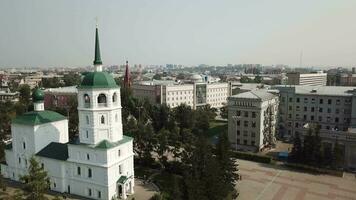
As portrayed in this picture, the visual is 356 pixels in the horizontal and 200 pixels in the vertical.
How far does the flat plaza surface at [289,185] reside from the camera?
36781mm

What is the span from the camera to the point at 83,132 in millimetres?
33688

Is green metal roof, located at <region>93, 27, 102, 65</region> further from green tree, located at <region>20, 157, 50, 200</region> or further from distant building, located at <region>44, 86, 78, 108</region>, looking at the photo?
distant building, located at <region>44, 86, 78, 108</region>

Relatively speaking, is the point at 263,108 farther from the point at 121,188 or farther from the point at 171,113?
the point at 121,188

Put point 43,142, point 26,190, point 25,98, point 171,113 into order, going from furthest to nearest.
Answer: point 25,98
point 171,113
point 43,142
point 26,190

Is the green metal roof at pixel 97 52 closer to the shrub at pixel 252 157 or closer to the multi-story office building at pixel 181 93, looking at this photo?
the shrub at pixel 252 157

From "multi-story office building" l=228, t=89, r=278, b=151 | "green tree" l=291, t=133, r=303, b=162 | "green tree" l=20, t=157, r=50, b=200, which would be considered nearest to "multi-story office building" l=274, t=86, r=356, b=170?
"multi-story office building" l=228, t=89, r=278, b=151

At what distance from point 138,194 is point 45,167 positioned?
11.7m

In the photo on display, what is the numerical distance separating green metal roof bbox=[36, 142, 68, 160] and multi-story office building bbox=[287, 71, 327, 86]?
109802 millimetres

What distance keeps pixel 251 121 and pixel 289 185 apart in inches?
644

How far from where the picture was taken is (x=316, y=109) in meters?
62.2

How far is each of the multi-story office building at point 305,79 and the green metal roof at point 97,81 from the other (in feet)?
357

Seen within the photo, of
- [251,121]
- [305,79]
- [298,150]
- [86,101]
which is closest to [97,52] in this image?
[86,101]

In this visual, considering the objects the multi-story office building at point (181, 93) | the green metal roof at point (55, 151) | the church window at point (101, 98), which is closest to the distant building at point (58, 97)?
the multi-story office building at point (181, 93)

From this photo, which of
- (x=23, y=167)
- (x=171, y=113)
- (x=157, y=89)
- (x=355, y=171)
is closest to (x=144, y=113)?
(x=171, y=113)
